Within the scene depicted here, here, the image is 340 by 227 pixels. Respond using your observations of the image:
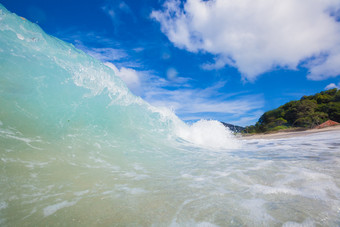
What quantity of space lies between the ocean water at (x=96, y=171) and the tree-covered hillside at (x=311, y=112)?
33.0 metres

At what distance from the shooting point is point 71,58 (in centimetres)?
783

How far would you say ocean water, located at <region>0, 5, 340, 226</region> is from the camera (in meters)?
1.79

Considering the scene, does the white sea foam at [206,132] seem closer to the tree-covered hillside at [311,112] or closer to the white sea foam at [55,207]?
the white sea foam at [55,207]

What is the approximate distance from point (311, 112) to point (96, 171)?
4289cm

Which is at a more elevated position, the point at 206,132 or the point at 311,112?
the point at 311,112

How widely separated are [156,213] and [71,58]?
847cm

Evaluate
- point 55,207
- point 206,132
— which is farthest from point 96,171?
→ point 206,132

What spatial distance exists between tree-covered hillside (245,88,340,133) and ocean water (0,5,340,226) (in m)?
33.0

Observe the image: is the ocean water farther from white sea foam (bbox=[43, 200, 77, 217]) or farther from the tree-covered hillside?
the tree-covered hillside

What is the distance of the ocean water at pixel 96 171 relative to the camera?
179 cm

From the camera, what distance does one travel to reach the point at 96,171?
3.54 m

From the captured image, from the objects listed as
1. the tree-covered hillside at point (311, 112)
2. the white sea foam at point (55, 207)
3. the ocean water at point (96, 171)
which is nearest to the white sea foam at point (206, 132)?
the ocean water at point (96, 171)

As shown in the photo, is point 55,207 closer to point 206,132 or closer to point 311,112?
point 206,132

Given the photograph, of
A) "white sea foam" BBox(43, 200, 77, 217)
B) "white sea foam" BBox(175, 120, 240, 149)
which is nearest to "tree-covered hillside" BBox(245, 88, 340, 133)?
"white sea foam" BBox(175, 120, 240, 149)
